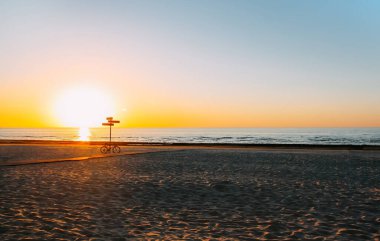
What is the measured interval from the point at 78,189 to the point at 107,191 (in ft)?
4.25

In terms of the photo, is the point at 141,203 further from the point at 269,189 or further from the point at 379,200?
the point at 379,200

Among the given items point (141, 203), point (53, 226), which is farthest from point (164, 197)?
point (53, 226)

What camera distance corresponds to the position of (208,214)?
10.2 meters

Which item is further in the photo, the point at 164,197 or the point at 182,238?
the point at 164,197

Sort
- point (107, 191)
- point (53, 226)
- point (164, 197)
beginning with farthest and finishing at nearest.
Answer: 1. point (107, 191)
2. point (164, 197)
3. point (53, 226)

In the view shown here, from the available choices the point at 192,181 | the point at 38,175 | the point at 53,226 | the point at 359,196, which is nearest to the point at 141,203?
the point at 53,226

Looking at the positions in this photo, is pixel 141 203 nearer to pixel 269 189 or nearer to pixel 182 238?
pixel 182 238

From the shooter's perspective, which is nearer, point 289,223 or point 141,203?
point 289,223

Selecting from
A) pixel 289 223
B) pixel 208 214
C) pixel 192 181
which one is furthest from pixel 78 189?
pixel 289 223

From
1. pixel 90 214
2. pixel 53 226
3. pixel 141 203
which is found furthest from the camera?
pixel 141 203

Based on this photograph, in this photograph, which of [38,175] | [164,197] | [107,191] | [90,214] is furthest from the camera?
[38,175]

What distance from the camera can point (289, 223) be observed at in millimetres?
9125

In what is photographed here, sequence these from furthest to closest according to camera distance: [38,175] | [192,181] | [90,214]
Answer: [38,175] < [192,181] < [90,214]

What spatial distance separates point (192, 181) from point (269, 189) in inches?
149
